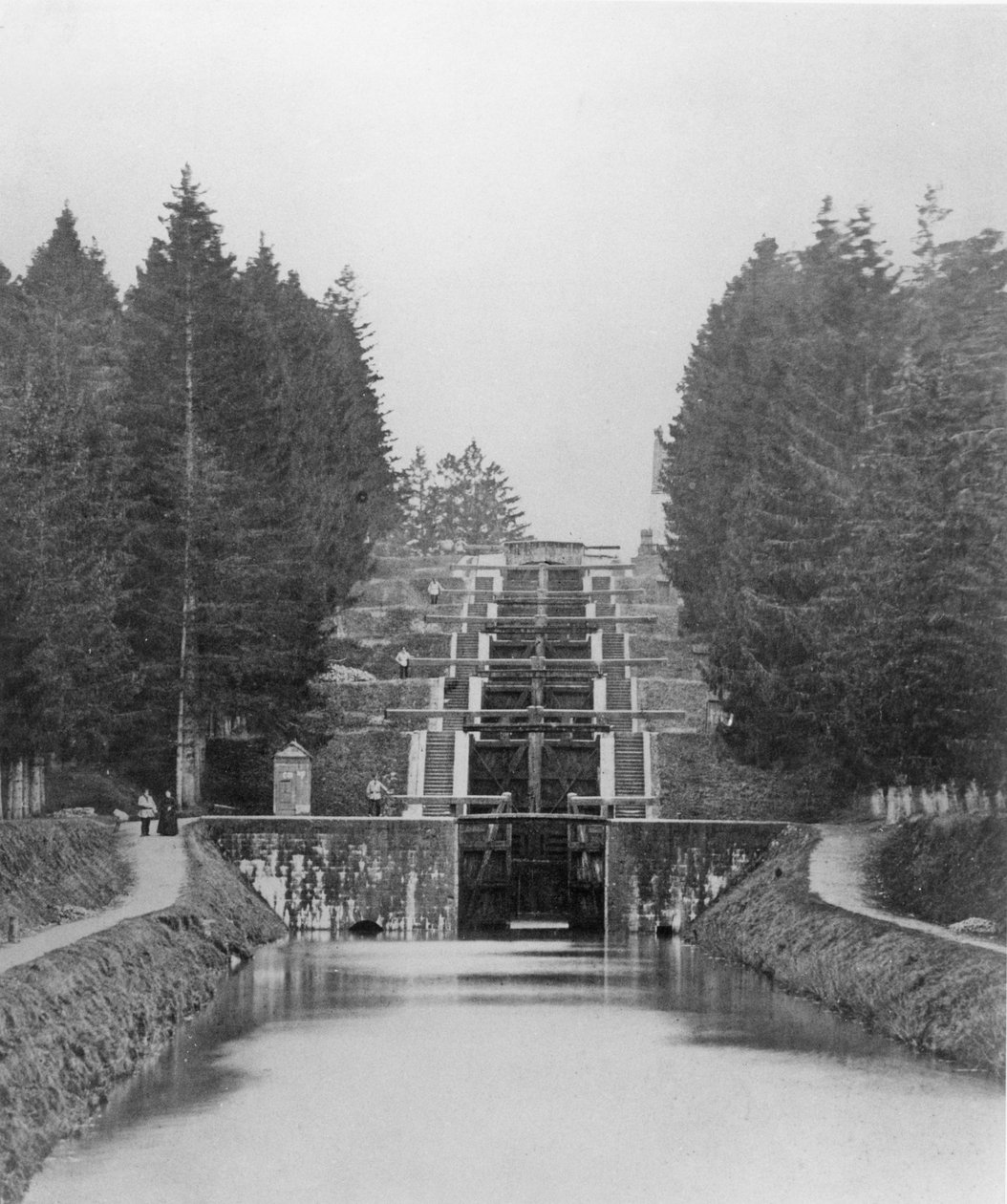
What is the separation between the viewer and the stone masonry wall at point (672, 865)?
34.7m

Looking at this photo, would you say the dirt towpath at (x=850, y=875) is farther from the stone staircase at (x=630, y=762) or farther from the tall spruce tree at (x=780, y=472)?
the stone staircase at (x=630, y=762)

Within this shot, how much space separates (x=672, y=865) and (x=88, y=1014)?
18.3 metres

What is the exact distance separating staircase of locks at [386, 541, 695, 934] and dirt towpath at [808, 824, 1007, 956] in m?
4.78

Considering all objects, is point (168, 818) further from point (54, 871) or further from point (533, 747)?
point (533, 747)

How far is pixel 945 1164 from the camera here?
15078mm

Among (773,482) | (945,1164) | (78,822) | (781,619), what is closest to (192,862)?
(78,822)

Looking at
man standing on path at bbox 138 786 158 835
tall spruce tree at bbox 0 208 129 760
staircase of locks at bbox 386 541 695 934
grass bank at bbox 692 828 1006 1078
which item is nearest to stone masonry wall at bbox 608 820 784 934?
staircase of locks at bbox 386 541 695 934

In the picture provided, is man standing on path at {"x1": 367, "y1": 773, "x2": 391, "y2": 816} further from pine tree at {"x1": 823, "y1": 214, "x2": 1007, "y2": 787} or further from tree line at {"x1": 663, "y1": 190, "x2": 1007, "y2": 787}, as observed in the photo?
pine tree at {"x1": 823, "y1": 214, "x2": 1007, "y2": 787}

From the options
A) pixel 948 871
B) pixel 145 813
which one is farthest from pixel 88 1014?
pixel 145 813

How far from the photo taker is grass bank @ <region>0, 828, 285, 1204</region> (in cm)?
1509

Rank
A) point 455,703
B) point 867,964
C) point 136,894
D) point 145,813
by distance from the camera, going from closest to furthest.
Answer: point 867,964
point 136,894
point 145,813
point 455,703

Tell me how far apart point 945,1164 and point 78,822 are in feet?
61.7

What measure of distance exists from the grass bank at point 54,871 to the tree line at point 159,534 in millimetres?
2613

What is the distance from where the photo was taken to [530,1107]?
58.5 feet
